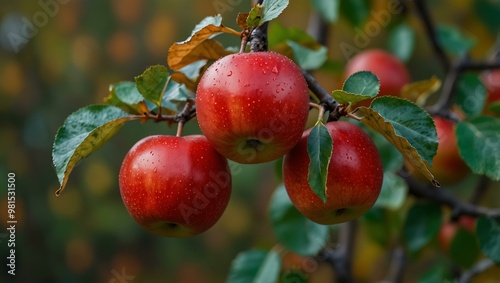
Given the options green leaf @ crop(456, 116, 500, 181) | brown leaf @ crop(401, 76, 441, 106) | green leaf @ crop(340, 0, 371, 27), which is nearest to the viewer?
green leaf @ crop(456, 116, 500, 181)

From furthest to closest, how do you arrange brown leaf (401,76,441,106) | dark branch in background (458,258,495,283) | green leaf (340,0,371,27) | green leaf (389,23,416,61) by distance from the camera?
green leaf (389,23,416,61) → green leaf (340,0,371,27) → dark branch in background (458,258,495,283) → brown leaf (401,76,441,106)

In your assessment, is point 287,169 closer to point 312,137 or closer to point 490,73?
point 312,137

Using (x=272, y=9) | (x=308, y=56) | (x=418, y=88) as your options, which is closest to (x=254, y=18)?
(x=272, y=9)

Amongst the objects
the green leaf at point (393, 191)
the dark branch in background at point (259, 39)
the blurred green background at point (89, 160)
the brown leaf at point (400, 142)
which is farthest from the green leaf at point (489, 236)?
the blurred green background at point (89, 160)

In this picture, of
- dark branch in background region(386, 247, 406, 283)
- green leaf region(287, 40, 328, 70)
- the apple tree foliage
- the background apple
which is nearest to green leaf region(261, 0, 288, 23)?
the apple tree foliage

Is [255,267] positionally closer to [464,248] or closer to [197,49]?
[464,248]

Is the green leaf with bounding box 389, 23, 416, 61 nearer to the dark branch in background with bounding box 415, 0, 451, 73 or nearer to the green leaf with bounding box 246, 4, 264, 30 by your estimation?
the dark branch in background with bounding box 415, 0, 451, 73

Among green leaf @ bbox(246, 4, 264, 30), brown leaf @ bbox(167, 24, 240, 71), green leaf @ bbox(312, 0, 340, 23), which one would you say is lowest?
green leaf @ bbox(312, 0, 340, 23)
